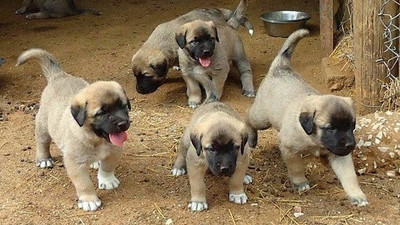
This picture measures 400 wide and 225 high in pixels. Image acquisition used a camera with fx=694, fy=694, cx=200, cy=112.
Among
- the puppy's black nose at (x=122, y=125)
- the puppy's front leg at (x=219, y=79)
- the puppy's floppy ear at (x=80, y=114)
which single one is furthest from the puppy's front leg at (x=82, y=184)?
the puppy's front leg at (x=219, y=79)

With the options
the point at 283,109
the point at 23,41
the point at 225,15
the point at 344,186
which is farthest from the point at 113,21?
the point at 344,186

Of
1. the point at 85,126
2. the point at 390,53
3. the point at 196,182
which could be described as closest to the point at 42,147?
the point at 85,126

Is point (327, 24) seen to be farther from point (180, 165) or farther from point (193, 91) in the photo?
point (180, 165)

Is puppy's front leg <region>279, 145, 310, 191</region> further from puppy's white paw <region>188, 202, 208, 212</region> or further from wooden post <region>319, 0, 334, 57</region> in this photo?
wooden post <region>319, 0, 334, 57</region>

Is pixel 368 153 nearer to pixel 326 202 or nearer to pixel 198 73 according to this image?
pixel 326 202

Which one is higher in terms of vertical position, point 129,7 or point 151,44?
point 151,44
